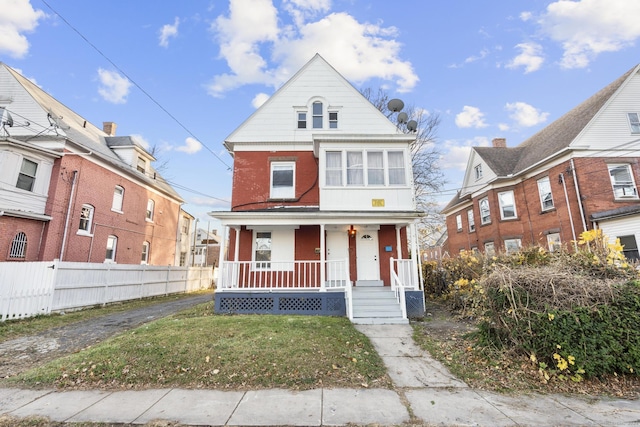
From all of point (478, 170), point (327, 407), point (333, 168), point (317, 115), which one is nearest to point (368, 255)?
point (333, 168)

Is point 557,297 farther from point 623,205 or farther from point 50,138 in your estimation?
point 50,138

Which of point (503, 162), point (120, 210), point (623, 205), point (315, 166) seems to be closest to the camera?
point (315, 166)

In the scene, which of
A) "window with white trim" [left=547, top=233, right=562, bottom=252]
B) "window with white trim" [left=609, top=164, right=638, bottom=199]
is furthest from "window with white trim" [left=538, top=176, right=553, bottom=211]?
"window with white trim" [left=609, top=164, right=638, bottom=199]

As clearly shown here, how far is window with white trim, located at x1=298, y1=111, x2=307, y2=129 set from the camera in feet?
42.6

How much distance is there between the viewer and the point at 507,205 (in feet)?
60.2

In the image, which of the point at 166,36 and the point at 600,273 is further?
the point at 166,36

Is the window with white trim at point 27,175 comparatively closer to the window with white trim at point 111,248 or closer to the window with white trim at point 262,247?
the window with white trim at point 111,248

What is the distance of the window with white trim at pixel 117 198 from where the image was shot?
17027 millimetres

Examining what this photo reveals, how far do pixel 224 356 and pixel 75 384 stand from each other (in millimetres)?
2350

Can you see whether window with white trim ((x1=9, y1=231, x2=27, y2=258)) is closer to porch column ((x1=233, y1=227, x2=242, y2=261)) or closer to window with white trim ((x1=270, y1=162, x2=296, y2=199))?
porch column ((x1=233, y1=227, x2=242, y2=261))

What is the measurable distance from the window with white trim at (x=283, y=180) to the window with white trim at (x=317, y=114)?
217 centimetres

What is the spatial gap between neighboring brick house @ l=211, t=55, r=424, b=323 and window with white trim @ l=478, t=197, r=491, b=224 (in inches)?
390

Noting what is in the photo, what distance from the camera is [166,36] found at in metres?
11.2

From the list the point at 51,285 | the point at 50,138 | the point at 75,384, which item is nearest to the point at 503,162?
the point at 75,384
